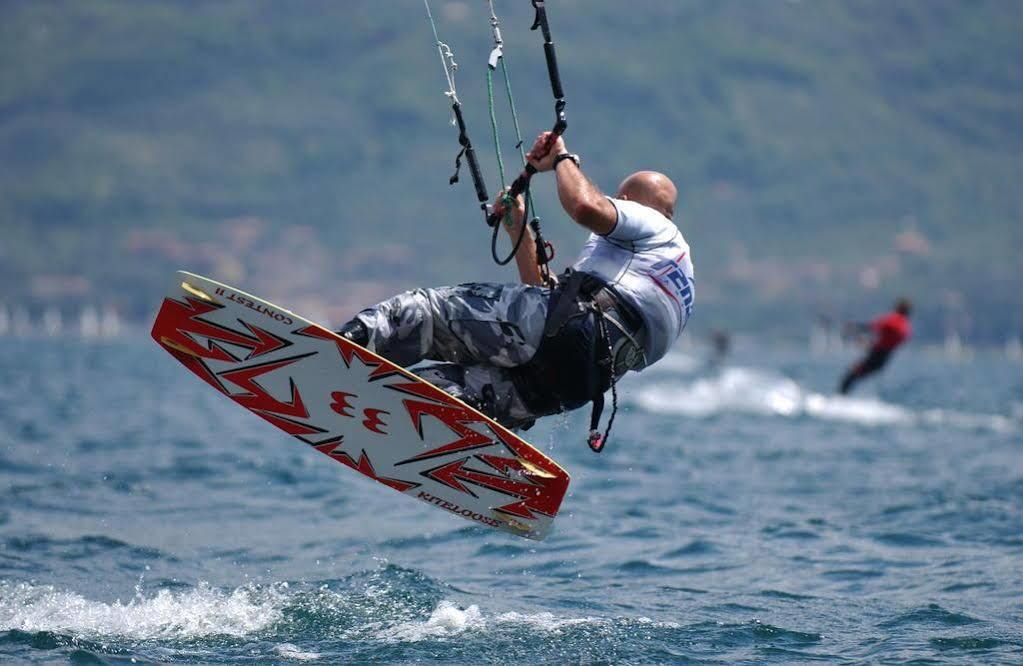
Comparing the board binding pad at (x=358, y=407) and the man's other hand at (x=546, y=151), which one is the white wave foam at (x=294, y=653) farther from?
the man's other hand at (x=546, y=151)

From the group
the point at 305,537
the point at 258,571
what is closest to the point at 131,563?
the point at 258,571

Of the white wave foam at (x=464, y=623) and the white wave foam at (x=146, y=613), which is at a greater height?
the white wave foam at (x=464, y=623)

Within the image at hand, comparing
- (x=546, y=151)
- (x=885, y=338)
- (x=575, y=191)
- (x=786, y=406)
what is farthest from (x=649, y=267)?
(x=786, y=406)

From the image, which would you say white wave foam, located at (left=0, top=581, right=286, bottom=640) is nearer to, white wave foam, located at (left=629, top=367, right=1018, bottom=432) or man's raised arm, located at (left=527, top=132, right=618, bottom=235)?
man's raised arm, located at (left=527, top=132, right=618, bottom=235)

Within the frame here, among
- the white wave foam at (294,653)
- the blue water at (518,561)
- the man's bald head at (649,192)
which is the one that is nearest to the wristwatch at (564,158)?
the man's bald head at (649,192)

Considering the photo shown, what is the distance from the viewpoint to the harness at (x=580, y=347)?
768 cm

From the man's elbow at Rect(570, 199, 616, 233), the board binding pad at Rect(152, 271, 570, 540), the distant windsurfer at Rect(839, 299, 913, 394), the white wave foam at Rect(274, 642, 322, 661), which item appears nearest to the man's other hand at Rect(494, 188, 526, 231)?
the man's elbow at Rect(570, 199, 616, 233)

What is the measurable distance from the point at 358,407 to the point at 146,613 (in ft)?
5.99

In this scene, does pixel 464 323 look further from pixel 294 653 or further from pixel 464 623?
pixel 294 653

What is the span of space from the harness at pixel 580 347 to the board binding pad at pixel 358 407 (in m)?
0.33

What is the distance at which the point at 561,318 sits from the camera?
301 inches

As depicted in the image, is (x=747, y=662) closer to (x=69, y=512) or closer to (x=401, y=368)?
(x=401, y=368)

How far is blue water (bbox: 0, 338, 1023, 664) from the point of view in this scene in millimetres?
8047

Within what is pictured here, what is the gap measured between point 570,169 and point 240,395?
2349 millimetres
